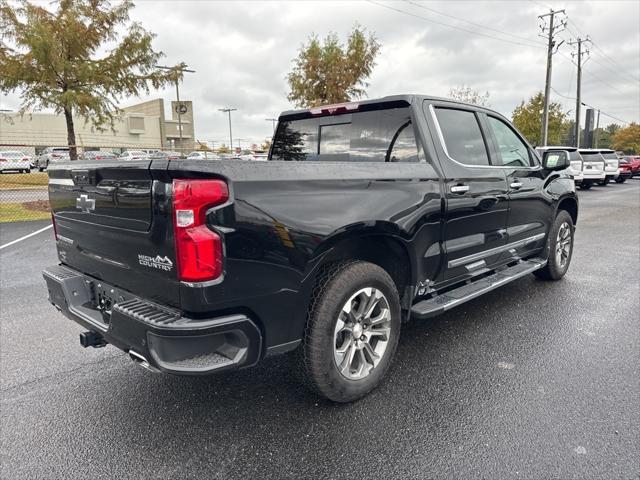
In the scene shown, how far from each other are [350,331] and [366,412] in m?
0.49

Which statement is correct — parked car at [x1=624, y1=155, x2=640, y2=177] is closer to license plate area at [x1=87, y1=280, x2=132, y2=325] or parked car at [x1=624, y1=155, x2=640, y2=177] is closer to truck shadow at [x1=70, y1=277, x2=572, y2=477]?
truck shadow at [x1=70, y1=277, x2=572, y2=477]

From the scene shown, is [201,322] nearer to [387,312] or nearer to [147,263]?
[147,263]

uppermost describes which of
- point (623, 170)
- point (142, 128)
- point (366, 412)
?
point (142, 128)

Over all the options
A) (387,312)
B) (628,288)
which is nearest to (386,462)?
(387,312)

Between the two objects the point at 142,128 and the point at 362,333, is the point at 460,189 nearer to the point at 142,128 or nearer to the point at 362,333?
the point at 362,333

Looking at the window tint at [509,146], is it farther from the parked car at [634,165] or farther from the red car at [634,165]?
the parked car at [634,165]

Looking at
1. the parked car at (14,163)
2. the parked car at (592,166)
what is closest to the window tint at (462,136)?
the parked car at (592,166)

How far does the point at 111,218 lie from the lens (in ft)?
8.30

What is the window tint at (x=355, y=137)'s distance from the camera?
11.1 feet

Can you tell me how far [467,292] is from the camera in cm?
363

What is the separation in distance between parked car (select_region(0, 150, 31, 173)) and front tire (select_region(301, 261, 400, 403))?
97.4 feet

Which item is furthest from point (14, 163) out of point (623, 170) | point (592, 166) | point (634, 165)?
point (634, 165)

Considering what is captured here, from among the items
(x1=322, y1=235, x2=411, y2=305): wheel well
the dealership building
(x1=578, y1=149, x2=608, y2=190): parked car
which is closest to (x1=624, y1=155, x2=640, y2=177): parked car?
(x1=578, y1=149, x2=608, y2=190): parked car

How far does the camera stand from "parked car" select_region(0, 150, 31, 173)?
26531 mm
